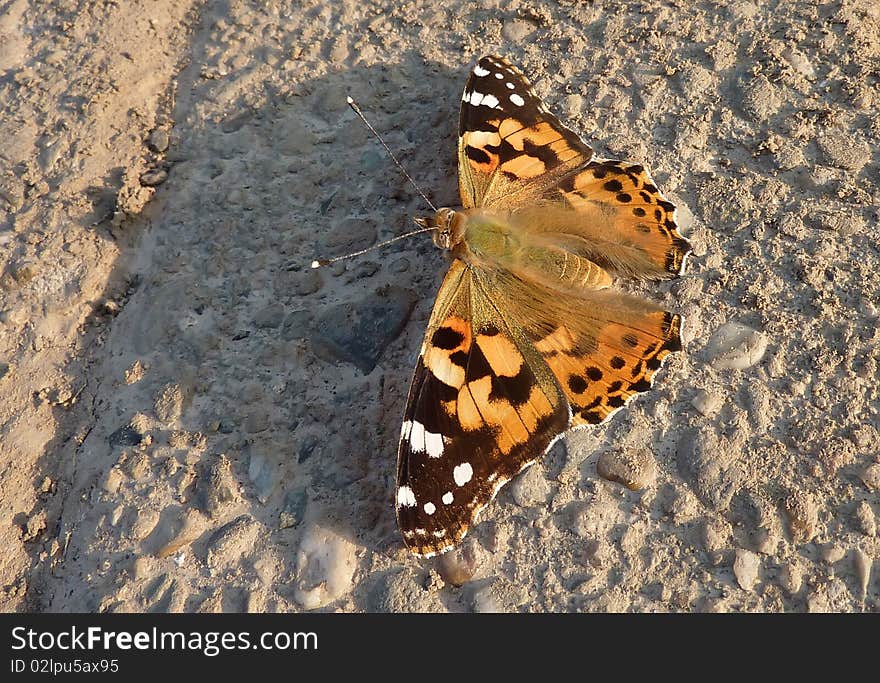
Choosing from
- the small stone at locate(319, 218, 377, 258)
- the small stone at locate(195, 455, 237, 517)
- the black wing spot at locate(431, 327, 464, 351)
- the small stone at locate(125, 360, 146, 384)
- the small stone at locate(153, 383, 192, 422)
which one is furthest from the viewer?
the small stone at locate(319, 218, 377, 258)

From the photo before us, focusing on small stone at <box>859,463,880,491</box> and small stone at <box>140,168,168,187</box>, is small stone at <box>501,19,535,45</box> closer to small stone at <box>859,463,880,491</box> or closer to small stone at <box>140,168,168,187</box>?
small stone at <box>140,168,168,187</box>

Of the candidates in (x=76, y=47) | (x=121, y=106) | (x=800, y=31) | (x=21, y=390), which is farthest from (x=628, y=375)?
(x=76, y=47)

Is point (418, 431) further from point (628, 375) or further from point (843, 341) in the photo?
point (843, 341)

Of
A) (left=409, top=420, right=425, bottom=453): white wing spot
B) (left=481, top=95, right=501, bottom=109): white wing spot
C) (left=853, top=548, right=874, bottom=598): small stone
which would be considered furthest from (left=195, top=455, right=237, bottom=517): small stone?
(left=853, top=548, right=874, bottom=598): small stone

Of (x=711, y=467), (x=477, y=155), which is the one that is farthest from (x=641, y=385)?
(x=477, y=155)

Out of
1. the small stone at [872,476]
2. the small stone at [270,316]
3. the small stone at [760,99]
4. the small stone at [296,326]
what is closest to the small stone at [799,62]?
the small stone at [760,99]

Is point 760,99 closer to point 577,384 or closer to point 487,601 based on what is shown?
point 577,384
